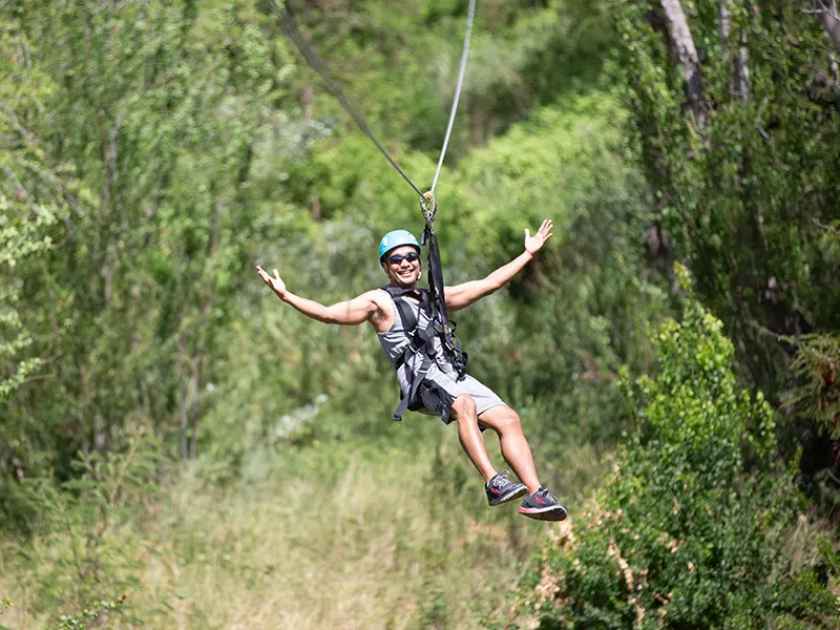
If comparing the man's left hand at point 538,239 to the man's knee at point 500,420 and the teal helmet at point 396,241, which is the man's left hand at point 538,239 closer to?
the teal helmet at point 396,241

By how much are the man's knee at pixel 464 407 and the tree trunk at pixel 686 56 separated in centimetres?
498

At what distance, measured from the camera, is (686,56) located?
11016 millimetres

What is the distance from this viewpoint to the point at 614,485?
8.89 m

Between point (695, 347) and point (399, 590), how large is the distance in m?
2.52

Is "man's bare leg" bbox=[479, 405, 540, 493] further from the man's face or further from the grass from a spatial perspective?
the grass

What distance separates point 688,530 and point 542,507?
247 centimetres

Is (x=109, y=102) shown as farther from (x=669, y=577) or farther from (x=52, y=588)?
(x=669, y=577)

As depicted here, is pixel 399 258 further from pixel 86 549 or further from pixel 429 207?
pixel 86 549

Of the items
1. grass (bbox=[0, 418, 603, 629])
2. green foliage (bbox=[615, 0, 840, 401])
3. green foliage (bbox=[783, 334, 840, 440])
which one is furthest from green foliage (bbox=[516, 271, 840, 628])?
green foliage (bbox=[615, 0, 840, 401])

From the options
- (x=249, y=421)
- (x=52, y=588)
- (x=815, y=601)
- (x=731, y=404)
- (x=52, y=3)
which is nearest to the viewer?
(x=815, y=601)

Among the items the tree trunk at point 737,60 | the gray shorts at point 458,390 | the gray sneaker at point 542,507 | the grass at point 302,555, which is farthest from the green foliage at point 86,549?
the tree trunk at point 737,60

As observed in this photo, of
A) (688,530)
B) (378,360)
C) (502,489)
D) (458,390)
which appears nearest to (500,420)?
(458,390)

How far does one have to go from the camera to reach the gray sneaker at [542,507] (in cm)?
643

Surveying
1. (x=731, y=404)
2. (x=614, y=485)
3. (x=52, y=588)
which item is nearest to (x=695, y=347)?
(x=731, y=404)
